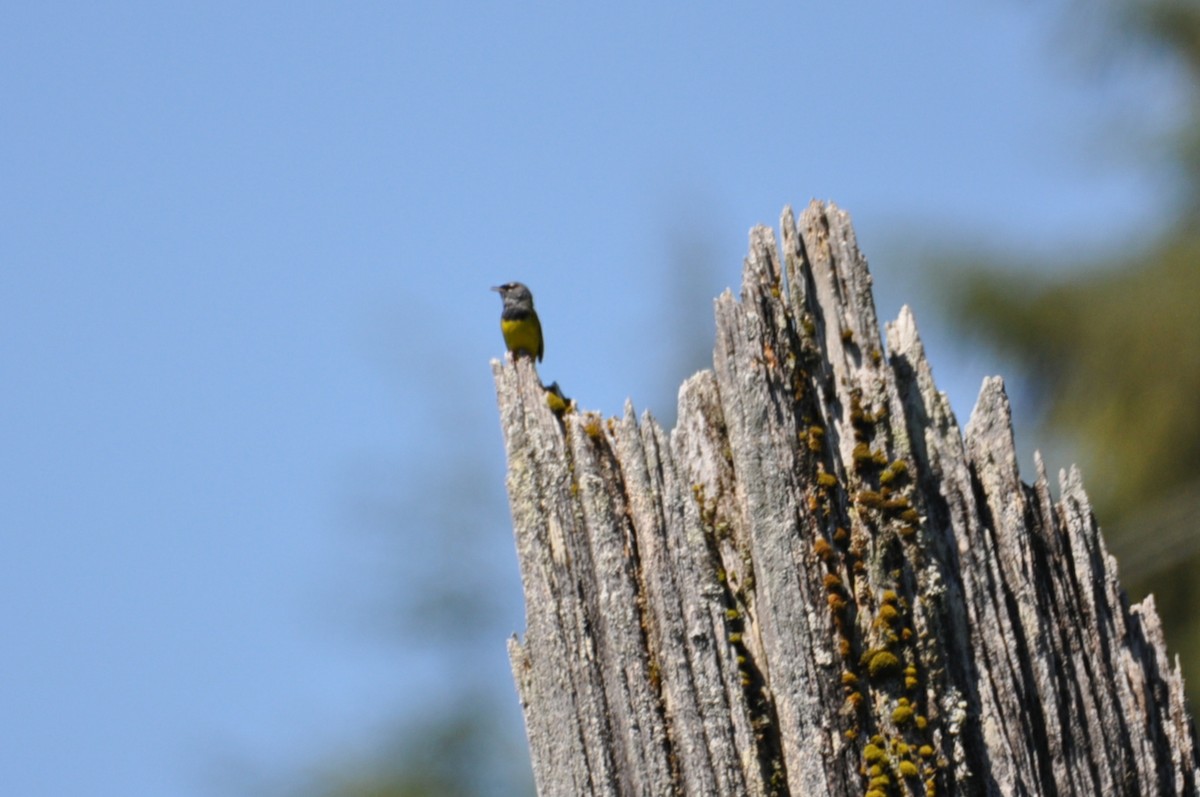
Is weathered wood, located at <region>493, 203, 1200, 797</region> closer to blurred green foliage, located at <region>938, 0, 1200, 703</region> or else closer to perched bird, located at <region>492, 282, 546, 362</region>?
perched bird, located at <region>492, 282, 546, 362</region>

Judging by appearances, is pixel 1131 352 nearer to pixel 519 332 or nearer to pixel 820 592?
pixel 519 332

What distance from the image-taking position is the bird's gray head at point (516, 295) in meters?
11.4

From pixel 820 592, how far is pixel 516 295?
6.89 m

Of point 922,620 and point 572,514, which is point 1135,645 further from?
point 572,514

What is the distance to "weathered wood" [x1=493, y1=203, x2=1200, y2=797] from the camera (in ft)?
15.8

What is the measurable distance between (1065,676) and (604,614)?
1436 mm

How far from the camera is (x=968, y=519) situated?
510 centimetres

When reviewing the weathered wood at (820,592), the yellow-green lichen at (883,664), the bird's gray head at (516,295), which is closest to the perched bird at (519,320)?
the bird's gray head at (516,295)

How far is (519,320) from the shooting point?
11219 mm

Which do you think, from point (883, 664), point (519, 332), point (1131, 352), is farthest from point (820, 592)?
point (1131, 352)

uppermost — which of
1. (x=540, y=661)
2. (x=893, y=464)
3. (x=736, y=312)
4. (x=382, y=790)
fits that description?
(x=382, y=790)

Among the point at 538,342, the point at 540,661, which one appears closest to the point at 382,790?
the point at 538,342

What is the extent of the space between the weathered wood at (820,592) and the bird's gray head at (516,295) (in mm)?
6047

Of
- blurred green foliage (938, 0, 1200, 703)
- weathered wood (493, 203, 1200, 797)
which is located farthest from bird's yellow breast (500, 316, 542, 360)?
weathered wood (493, 203, 1200, 797)
